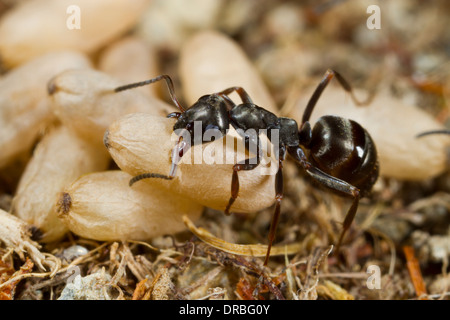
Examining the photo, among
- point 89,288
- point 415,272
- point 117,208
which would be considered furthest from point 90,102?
point 415,272

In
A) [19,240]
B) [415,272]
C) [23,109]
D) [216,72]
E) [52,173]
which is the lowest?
[415,272]

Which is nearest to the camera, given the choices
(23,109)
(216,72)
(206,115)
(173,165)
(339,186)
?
(173,165)

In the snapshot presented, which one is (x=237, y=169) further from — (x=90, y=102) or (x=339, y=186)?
(x=90, y=102)

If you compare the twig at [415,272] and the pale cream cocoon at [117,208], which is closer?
the pale cream cocoon at [117,208]

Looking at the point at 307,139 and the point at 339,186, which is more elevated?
the point at 307,139

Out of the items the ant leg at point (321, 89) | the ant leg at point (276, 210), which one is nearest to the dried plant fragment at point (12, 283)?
the ant leg at point (276, 210)

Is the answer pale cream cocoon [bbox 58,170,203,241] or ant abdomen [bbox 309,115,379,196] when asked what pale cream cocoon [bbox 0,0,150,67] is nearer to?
pale cream cocoon [bbox 58,170,203,241]

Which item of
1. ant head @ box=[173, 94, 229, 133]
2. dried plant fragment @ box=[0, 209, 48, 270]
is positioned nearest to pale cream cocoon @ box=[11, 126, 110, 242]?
dried plant fragment @ box=[0, 209, 48, 270]

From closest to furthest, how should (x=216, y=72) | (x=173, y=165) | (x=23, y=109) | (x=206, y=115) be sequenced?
(x=173, y=165), (x=206, y=115), (x=23, y=109), (x=216, y=72)

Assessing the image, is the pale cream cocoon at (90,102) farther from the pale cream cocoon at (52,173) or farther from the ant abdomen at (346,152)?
the ant abdomen at (346,152)
